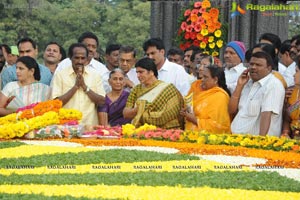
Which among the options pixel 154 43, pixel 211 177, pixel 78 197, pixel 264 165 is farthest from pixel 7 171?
pixel 154 43

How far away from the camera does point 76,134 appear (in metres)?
9.92

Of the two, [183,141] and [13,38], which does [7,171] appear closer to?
[183,141]

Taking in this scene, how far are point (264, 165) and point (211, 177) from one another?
116 cm

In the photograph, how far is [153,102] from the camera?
1015 centimetres

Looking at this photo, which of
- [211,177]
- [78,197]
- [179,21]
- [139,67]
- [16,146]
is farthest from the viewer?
[179,21]

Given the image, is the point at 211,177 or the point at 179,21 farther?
the point at 179,21

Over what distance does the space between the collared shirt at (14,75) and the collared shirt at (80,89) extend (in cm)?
57

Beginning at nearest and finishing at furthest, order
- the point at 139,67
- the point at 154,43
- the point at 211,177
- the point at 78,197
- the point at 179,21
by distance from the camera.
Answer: the point at 78,197 < the point at 211,177 < the point at 139,67 < the point at 154,43 < the point at 179,21

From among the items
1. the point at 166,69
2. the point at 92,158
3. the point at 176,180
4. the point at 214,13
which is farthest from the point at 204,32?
the point at 176,180

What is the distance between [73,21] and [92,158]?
17.6 metres

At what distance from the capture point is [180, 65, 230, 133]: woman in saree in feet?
32.7

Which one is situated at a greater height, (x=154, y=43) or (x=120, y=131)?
(x=154, y=43)

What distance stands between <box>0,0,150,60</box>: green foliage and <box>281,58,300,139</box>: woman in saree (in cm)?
1513

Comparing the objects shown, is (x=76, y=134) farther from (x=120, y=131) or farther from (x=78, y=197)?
(x=78, y=197)
